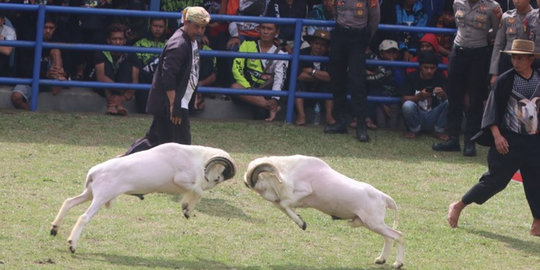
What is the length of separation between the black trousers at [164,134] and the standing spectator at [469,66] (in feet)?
13.5

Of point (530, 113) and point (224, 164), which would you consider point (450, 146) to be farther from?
point (224, 164)

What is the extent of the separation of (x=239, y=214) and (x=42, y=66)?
488 centimetres

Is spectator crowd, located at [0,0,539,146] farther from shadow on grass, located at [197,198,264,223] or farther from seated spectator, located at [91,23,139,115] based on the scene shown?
shadow on grass, located at [197,198,264,223]

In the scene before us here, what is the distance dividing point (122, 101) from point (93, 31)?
3.18ft

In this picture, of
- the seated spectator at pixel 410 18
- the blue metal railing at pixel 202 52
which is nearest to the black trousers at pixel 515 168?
the blue metal railing at pixel 202 52

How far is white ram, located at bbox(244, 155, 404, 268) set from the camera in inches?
320

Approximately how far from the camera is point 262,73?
554 inches

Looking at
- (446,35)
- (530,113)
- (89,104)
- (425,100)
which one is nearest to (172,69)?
(530,113)

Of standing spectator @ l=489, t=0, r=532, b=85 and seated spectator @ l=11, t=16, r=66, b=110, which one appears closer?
standing spectator @ l=489, t=0, r=532, b=85

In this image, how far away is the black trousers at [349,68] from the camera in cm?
1334

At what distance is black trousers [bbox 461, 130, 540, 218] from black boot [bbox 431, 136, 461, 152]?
137 inches

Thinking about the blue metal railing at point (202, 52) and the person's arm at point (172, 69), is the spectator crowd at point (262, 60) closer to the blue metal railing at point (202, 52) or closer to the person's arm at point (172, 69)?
the blue metal railing at point (202, 52)

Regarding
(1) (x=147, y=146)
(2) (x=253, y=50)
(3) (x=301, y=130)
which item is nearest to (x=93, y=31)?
(2) (x=253, y=50)

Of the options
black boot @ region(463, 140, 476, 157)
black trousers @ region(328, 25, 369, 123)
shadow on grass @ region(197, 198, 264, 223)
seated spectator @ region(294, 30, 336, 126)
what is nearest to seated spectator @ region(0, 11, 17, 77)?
seated spectator @ region(294, 30, 336, 126)
